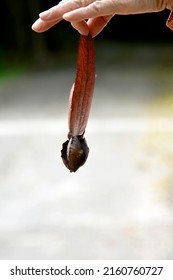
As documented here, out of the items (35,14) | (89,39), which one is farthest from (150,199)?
(35,14)

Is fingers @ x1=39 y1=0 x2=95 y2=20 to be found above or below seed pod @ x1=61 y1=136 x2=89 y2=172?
above

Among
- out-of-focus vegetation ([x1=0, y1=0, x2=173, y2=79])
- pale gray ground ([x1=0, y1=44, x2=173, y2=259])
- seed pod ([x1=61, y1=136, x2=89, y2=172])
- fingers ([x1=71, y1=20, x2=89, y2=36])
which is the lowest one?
seed pod ([x1=61, y1=136, x2=89, y2=172])

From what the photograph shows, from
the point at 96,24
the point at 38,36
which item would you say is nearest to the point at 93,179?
the point at 96,24

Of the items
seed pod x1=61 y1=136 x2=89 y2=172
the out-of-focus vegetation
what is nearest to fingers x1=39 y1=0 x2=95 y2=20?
seed pod x1=61 y1=136 x2=89 y2=172

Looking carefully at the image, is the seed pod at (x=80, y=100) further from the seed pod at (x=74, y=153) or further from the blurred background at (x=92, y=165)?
the blurred background at (x=92, y=165)

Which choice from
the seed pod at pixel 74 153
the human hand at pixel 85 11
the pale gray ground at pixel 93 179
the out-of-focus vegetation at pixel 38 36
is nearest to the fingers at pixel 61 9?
the human hand at pixel 85 11

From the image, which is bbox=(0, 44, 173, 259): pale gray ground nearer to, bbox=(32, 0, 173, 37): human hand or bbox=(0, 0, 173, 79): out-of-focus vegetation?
bbox=(0, 0, 173, 79): out-of-focus vegetation
